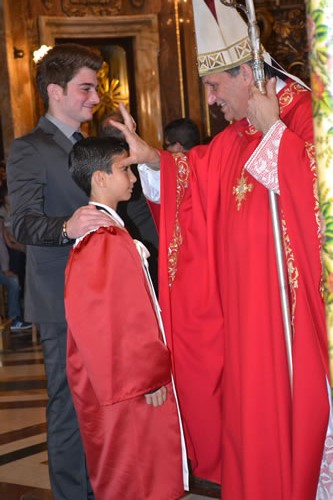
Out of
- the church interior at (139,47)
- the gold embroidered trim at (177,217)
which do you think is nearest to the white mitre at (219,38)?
the gold embroidered trim at (177,217)

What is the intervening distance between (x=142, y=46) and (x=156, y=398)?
8.32 m

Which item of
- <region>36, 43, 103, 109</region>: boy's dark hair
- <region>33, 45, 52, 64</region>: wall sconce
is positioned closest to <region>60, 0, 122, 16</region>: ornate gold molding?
<region>33, 45, 52, 64</region>: wall sconce

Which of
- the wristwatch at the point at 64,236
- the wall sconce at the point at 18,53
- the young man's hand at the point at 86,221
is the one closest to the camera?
the young man's hand at the point at 86,221

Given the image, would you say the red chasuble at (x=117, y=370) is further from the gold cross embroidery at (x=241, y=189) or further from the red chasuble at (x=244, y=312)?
the gold cross embroidery at (x=241, y=189)

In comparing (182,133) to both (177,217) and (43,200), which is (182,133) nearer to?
(177,217)

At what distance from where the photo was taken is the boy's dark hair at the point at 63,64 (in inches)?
134

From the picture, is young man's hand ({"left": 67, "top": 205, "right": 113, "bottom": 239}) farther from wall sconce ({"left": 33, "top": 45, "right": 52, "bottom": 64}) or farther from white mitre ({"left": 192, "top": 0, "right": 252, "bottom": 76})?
wall sconce ({"left": 33, "top": 45, "right": 52, "bottom": 64})

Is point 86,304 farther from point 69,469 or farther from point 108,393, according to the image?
point 69,469

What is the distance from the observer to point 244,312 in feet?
9.80

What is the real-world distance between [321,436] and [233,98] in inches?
46.9

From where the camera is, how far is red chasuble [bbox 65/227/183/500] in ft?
9.76

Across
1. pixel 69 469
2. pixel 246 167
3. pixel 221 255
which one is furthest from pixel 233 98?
pixel 69 469

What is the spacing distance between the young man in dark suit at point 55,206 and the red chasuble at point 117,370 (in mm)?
239

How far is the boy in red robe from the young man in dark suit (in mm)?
170
